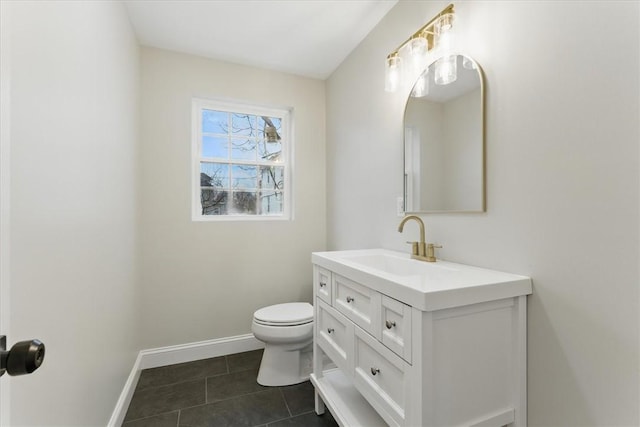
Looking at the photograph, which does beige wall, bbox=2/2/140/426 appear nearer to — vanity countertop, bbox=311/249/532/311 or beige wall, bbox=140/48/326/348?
beige wall, bbox=140/48/326/348

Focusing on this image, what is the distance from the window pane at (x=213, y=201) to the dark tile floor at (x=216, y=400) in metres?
1.23

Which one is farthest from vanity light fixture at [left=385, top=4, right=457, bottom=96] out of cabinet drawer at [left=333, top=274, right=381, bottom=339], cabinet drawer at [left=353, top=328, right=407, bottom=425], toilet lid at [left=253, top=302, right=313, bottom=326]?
toilet lid at [left=253, top=302, right=313, bottom=326]

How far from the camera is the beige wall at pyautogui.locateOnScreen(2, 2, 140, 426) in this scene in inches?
29.2

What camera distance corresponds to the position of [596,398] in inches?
34.7

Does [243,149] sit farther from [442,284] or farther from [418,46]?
[442,284]

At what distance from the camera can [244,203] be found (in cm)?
258

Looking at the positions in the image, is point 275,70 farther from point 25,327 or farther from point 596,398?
point 596,398

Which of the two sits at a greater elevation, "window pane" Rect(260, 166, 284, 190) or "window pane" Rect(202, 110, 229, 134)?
"window pane" Rect(202, 110, 229, 134)

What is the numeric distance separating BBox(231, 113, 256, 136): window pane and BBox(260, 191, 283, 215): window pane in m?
0.57

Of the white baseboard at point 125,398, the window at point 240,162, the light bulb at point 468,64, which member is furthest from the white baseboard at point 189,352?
the light bulb at point 468,64

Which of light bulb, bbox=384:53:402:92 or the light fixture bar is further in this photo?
light bulb, bbox=384:53:402:92

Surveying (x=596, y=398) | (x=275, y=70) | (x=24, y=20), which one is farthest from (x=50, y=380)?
(x=275, y=70)

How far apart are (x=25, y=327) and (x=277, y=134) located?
2.26 meters

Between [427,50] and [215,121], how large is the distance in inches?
70.8
